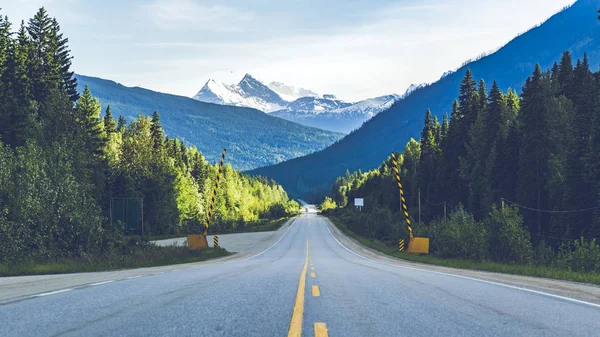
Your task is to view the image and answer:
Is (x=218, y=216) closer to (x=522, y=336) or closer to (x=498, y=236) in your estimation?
(x=498, y=236)

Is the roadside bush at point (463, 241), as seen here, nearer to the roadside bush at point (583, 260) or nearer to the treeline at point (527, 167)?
the treeline at point (527, 167)

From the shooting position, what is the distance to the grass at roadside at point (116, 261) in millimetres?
19844

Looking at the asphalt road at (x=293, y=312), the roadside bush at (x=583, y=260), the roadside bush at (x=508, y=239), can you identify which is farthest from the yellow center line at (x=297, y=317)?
the roadside bush at (x=508, y=239)

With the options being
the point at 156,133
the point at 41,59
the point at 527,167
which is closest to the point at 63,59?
the point at 41,59

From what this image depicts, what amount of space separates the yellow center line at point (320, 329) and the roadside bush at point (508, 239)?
80.2ft

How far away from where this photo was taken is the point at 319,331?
21.0 feet

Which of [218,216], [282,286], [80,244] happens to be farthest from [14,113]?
[218,216]

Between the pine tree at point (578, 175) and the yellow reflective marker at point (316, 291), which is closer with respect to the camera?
the yellow reflective marker at point (316, 291)

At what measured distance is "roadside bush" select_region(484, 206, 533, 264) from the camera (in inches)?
1142

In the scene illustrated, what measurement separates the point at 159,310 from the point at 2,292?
4779 mm

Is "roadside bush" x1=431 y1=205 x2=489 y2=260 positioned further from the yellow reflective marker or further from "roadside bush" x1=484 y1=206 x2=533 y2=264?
the yellow reflective marker

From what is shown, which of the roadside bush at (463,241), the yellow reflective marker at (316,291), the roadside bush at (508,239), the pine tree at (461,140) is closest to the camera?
the yellow reflective marker at (316,291)

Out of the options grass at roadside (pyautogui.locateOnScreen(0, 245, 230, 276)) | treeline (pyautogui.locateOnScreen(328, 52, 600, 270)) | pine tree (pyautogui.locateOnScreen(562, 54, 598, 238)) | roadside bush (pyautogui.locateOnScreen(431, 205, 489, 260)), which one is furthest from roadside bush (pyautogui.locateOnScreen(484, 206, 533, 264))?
pine tree (pyautogui.locateOnScreen(562, 54, 598, 238))

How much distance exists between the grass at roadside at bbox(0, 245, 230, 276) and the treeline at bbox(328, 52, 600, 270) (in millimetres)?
16447
